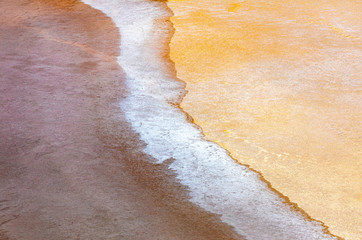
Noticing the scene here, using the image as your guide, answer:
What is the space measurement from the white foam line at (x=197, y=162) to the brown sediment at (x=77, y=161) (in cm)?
8

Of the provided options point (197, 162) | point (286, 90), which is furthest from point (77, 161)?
point (286, 90)

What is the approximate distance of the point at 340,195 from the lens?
2.55 meters

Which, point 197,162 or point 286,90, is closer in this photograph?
point 197,162

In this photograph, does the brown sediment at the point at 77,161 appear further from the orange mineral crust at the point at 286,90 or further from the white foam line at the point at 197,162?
the orange mineral crust at the point at 286,90

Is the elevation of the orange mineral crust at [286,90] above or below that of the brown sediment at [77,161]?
above

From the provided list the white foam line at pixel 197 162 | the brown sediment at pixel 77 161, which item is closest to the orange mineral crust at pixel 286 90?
the white foam line at pixel 197 162

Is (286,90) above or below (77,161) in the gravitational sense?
Result: above

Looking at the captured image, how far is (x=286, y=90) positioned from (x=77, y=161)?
1.74m

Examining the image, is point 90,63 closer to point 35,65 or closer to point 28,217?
point 35,65

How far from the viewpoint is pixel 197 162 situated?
2.86m

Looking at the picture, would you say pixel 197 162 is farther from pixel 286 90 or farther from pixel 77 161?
pixel 286 90

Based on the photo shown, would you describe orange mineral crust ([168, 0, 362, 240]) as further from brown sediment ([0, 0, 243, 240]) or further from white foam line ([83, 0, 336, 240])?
brown sediment ([0, 0, 243, 240])

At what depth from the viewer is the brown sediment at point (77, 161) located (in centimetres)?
229

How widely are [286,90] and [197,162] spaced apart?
123 cm
